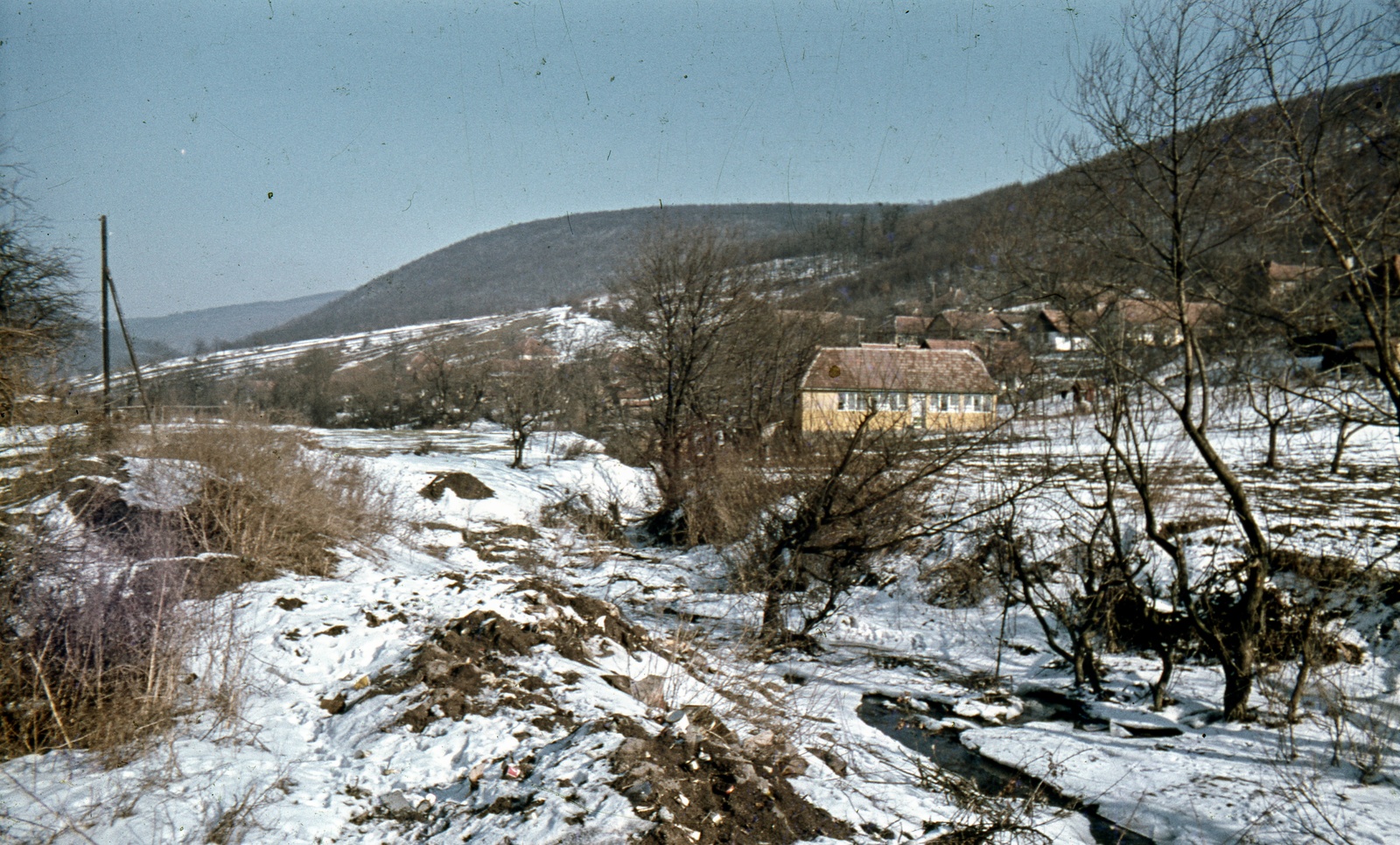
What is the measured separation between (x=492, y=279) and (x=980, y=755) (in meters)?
92.1

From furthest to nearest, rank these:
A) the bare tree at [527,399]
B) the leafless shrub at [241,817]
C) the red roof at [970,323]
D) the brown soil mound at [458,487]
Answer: the red roof at [970,323]
the bare tree at [527,399]
the brown soil mound at [458,487]
the leafless shrub at [241,817]

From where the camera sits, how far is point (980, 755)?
20.6 feet

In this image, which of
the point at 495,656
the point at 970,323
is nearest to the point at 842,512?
the point at 495,656

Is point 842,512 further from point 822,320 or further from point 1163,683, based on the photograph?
point 822,320

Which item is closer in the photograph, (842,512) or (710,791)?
(710,791)

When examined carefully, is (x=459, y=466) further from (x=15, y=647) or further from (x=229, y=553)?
(x=15, y=647)

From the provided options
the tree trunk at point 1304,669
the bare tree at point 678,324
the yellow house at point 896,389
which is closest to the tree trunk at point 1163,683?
the tree trunk at point 1304,669

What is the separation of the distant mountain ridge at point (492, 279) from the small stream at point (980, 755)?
6417cm

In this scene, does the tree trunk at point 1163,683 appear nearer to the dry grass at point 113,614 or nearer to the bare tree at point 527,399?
the dry grass at point 113,614

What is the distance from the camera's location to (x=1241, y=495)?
6.14 m

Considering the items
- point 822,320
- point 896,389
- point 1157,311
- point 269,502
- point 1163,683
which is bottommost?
point 1163,683

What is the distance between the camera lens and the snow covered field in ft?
12.0

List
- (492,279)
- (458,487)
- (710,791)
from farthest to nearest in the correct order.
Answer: (492,279) → (458,487) → (710,791)

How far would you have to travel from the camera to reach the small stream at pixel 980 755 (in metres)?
5.11
